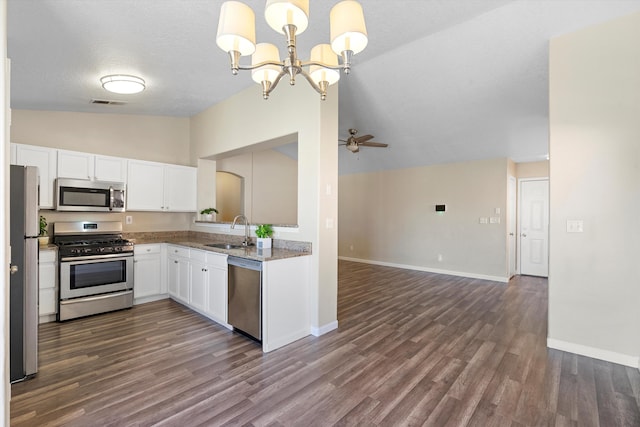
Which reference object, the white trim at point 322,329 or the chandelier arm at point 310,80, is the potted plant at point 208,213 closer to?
the white trim at point 322,329

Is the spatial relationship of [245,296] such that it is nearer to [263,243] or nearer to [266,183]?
[263,243]

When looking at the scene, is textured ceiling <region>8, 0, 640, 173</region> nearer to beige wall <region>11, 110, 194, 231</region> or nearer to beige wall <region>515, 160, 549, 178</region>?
beige wall <region>11, 110, 194, 231</region>

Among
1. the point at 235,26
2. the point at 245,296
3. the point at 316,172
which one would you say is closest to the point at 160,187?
the point at 245,296

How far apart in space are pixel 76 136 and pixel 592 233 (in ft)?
20.1

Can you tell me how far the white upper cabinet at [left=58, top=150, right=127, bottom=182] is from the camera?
3729 millimetres

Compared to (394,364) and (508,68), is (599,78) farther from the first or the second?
(394,364)

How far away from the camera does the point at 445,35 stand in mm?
3152

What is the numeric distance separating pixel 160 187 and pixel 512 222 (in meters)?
6.57

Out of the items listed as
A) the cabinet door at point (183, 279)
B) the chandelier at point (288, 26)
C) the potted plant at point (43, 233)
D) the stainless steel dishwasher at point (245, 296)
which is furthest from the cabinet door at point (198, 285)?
the chandelier at point (288, 26)

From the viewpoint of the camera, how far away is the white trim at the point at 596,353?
2.55 metres

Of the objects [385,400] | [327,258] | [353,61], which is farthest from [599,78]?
[385,400]

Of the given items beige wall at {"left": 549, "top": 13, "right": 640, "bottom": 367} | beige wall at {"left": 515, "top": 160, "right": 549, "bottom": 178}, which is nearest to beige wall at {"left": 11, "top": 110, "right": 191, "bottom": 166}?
beige wall at {"left": 549, "top": 13, "right": 640, "bottom": 367}

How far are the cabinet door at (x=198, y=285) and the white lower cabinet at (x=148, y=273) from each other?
78 cm

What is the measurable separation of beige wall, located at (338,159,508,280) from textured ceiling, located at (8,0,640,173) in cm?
101
